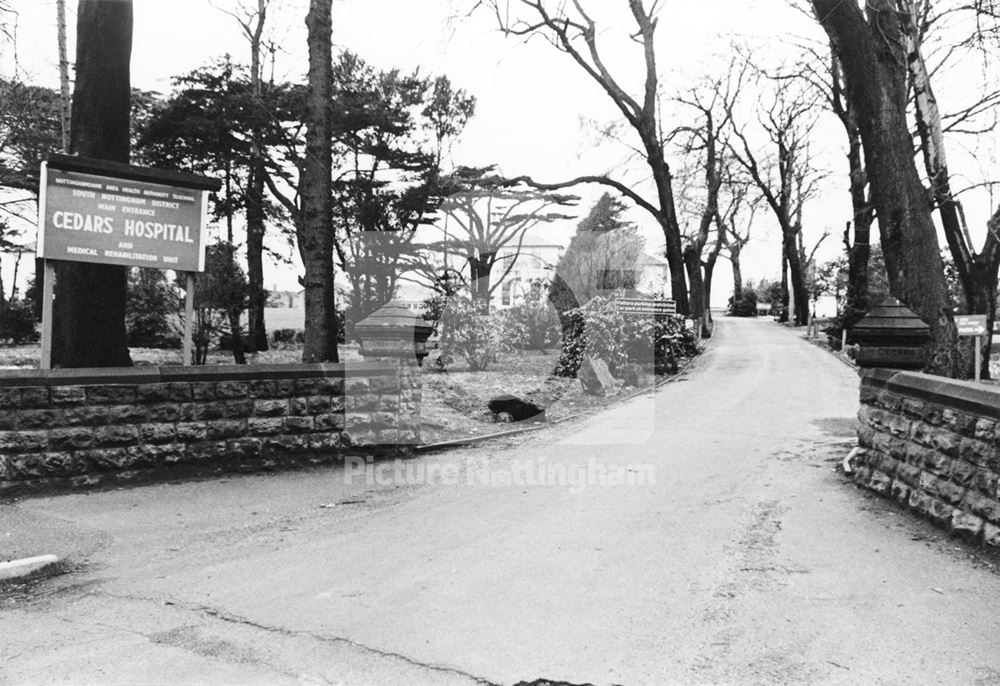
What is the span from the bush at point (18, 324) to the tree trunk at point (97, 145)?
2074 cm

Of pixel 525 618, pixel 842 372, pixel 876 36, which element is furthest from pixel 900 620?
pixel 842 372

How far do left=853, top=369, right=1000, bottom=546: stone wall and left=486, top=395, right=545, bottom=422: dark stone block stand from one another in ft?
18.3

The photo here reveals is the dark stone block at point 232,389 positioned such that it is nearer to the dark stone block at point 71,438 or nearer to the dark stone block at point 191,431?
the dark stone block at point 191,431

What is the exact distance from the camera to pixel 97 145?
30.2 feet

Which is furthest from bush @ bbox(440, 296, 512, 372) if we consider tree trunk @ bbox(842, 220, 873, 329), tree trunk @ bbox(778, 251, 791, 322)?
tree trunk @ bbox(778, 251, 791, 322)

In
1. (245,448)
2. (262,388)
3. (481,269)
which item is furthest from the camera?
(481,269)

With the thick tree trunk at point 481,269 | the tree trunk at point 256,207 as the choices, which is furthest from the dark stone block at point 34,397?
the thick tree trunk at point 481,269

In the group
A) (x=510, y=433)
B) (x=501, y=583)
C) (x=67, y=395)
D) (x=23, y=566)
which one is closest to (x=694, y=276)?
(x=510, y=433)

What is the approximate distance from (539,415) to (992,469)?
7.76 m

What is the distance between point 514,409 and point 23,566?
8137mm

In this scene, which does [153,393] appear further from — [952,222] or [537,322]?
[952,222]

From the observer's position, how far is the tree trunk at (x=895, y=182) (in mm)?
9094

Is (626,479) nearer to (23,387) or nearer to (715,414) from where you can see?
(715,414)

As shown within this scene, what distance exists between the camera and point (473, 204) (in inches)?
1141
